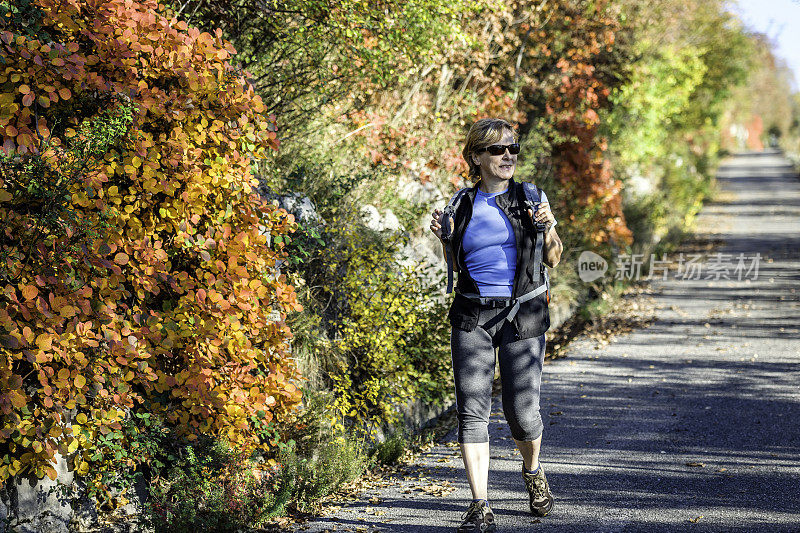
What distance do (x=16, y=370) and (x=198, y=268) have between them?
41.4 inches

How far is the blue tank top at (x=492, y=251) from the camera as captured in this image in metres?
3.98

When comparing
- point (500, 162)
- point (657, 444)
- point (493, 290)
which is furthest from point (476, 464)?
point (657, 444)

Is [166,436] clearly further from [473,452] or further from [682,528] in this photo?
[682,528]

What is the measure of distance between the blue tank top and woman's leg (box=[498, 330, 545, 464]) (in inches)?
9.2

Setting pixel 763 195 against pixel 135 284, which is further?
pixel 763 195

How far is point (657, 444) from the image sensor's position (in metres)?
5.57

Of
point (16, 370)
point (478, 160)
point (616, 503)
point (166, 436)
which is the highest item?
point (478, 160)

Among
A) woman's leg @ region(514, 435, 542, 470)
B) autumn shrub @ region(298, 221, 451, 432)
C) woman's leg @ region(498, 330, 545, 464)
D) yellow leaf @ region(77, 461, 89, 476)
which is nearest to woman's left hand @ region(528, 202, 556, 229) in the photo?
woman's leg @ region(498, 330, 545, 464)

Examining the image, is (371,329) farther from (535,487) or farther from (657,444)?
(657,444)

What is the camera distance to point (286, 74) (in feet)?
24.6

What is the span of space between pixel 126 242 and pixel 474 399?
1.94m

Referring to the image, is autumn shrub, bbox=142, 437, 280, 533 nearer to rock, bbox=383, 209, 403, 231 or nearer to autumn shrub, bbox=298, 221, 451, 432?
autumn shrub, bbox=298, 221, 451, 432

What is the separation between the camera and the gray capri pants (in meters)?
3.96

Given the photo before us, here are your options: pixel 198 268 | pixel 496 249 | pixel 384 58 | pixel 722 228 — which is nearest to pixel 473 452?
pixel 496 249
